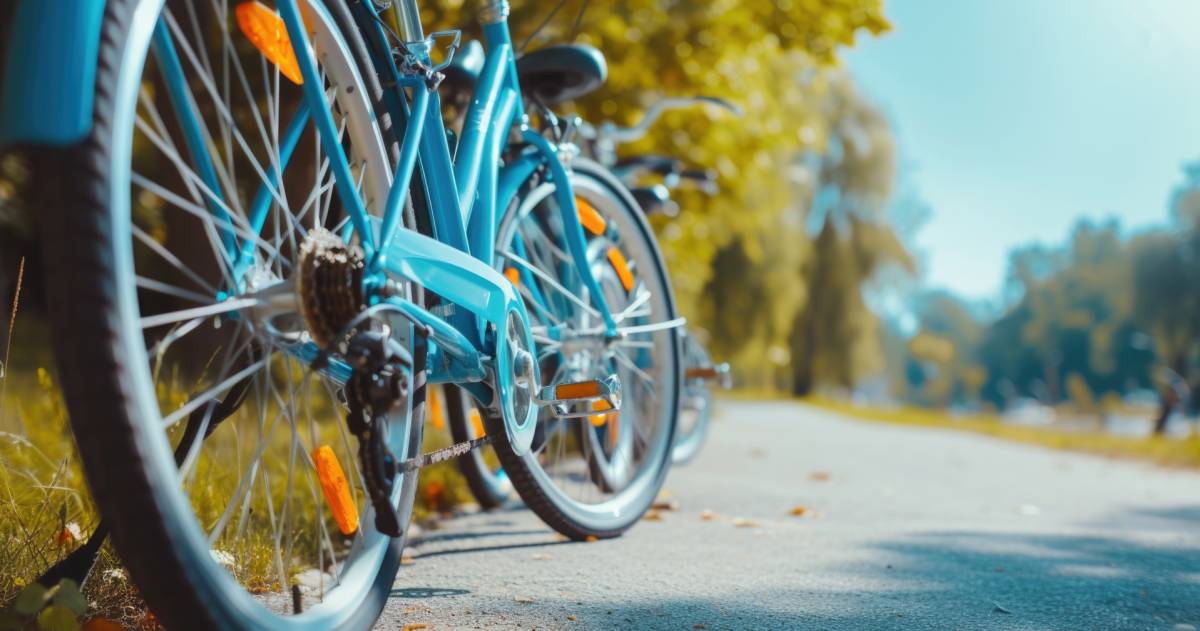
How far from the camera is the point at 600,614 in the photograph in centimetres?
214

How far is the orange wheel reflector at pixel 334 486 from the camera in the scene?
74.3 inches

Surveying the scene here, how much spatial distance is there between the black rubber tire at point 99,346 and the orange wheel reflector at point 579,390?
129 centimetres

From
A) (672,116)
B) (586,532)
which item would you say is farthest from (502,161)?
(672,116)

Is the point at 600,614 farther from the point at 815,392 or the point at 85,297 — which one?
the point at 815,392

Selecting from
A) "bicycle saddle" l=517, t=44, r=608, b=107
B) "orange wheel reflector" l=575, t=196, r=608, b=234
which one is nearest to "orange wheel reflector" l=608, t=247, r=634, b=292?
"orange wheel reflector" l=575, t=196, r=608, b=234

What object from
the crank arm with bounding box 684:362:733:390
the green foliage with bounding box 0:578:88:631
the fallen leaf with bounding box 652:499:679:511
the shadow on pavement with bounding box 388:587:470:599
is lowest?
the shadow on pavement with bounding box 388:587:470:599

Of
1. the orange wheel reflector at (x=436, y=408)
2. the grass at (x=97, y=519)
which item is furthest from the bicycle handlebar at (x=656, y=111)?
the grass at (x=97, y=519)

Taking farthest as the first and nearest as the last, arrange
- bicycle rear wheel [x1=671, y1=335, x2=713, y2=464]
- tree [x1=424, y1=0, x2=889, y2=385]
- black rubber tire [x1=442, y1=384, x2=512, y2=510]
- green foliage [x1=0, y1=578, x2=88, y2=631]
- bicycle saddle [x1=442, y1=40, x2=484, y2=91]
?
tree [x1=424, y1=0, x2=889, y2=385] → bicycle rear wheel [x1=671, y1=335, x2=713, y2=464] → black rubber tire [x1=442, y1=384, x2=512, y2=510] → bicycle saddle [x1=442, y1=40, x2=484, y2=91] → green foliage [x1=0, y1=578, x2=88, y2=631]

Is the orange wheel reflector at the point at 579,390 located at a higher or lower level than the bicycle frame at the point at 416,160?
lower

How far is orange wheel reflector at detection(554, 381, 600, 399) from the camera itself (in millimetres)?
→ 2496

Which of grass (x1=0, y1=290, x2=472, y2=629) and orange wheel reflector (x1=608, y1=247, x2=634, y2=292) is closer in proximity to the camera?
grass (x1=0, y1=290, x2=472, y2=629)

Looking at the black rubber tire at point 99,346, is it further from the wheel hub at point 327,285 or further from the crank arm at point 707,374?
the crank arm at point 707,374

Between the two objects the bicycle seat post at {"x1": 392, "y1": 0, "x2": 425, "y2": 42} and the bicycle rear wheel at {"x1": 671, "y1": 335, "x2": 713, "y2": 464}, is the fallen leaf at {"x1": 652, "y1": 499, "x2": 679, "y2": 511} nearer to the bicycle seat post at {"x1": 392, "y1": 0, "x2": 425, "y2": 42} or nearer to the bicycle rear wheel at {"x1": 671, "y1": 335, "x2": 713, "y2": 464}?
the bicycle rear wheel at {"x1": 671, "y1": 335, "x2": 713, "y2": 464}

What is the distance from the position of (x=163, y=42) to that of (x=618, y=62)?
5.92 metres
